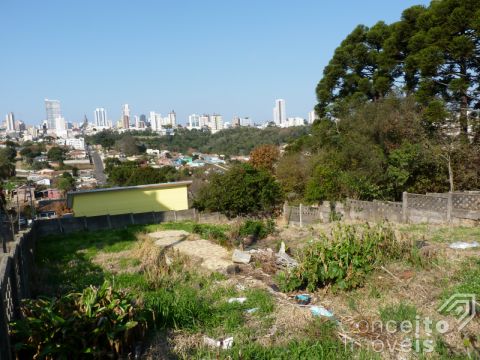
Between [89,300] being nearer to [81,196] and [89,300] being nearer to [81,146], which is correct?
[81,196]

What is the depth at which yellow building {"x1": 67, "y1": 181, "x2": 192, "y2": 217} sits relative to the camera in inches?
579

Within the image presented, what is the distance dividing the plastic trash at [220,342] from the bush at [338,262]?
1489 mm

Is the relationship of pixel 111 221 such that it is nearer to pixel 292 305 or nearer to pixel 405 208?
pixel 405 208

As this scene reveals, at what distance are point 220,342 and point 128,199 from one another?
1249 cm

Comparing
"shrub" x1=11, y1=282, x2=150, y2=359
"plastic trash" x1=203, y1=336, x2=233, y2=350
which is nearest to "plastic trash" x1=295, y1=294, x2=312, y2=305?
"plastic trash" x1=203, y1=336, x2=233, y2=350

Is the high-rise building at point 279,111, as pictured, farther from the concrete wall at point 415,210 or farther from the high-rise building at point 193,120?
the concrete wall at point 415,210

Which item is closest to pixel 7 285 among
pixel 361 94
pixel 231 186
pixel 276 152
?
pixel 231 186

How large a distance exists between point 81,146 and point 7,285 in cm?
10914

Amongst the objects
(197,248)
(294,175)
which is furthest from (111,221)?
(294,175)

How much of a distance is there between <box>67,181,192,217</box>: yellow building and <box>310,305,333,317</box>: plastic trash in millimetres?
12018

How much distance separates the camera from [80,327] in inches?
129

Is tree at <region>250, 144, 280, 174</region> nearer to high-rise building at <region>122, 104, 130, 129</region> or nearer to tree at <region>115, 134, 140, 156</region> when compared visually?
tree at <region>115, 134, 140, 156</region>

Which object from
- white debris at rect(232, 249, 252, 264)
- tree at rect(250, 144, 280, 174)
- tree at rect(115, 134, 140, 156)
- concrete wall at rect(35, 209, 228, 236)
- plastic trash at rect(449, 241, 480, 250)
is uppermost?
tree at rect(115, 134, 140, 156)

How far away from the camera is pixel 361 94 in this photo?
16469mm
